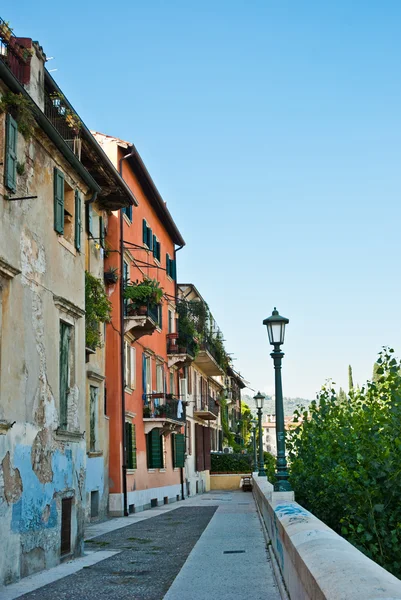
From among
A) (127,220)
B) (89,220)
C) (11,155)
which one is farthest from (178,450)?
(11,155)

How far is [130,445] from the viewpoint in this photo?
24000 millimetres

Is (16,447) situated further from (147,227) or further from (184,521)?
(147,227)

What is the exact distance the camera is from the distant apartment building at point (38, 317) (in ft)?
34.2

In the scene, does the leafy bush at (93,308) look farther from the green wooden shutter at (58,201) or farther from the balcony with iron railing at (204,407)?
the balcony with iron railing at (204,407)

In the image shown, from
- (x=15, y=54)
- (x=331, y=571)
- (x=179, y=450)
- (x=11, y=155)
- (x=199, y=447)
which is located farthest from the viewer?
(x=199, y=447)

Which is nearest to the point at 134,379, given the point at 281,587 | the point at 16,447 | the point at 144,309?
the point at 144,309

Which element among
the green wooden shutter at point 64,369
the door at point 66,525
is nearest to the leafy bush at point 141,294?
the green wooden shutter at point 64,369

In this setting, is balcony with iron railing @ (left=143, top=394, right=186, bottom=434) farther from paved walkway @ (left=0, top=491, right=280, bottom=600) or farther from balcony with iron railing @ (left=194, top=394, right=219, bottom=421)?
balcony with iron railing @ (left=194, top=394, right=219, bottom=421)

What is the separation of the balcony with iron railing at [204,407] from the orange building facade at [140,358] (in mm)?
7342

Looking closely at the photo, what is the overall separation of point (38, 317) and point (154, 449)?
16.8m

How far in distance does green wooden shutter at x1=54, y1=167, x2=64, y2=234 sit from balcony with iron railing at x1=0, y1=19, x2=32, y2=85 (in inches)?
63.4

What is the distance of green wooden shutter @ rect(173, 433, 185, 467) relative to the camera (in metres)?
32.4

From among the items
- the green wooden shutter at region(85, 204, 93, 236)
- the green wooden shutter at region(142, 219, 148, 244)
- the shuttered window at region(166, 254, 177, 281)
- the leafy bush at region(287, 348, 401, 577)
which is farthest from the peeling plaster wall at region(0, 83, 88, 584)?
the shuttered window at region(166, 254, 177, 281)

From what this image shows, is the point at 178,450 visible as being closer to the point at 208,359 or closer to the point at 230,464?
the point at 208,359
